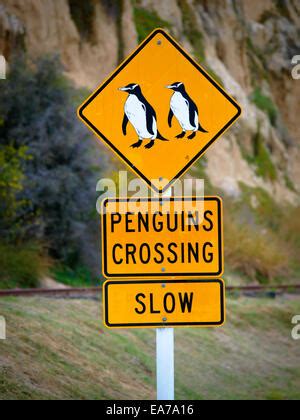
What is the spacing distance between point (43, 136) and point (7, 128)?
96 centimetres

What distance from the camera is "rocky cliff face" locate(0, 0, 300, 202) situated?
1210 inches

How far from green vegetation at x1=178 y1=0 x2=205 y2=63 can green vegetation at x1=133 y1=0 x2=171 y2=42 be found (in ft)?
6.36

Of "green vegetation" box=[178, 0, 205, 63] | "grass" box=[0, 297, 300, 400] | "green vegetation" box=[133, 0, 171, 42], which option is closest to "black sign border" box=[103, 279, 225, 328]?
"grass" box=[0, 297, 300, 400]

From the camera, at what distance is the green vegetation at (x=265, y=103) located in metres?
46.9

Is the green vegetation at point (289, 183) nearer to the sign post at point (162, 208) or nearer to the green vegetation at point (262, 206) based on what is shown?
the green vegetation at point (262, 206)

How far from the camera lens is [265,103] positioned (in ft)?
156

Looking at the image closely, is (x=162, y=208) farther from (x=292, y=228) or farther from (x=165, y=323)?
(x=292, y=228)

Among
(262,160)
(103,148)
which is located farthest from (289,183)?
(103,148)

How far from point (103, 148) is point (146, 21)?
45.3ft

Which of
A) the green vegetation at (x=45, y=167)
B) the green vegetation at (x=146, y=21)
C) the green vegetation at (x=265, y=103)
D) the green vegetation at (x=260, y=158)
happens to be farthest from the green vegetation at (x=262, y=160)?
the green vegetation at (x=45, y=167)

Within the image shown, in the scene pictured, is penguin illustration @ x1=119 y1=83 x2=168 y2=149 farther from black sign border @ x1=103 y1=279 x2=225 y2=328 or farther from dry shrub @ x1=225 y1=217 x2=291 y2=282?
dry shrub @ x1=225 y1=217 x2=291 y2=282

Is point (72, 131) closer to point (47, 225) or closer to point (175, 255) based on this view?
point (47, 225)
